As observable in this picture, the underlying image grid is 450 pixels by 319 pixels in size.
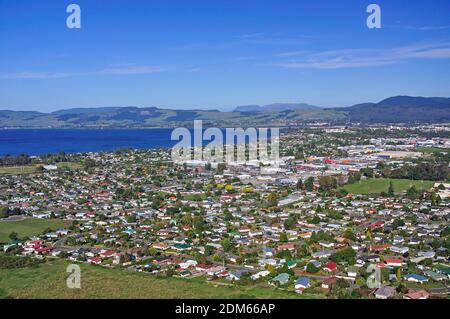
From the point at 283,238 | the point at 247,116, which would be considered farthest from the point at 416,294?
the point at 247,116

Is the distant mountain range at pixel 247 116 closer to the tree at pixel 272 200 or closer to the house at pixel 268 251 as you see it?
the tree at pixel 272 200

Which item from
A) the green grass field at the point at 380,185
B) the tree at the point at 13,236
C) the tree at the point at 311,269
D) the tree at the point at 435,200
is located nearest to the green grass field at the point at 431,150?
the green grass field at the point at 380,185

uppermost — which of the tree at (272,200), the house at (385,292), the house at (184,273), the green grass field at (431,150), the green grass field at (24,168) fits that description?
the green grass field at (431,150)

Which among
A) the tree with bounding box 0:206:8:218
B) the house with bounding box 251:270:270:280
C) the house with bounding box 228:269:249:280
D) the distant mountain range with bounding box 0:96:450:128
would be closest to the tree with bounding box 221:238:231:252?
the house with bounding box 228:269:249:280
